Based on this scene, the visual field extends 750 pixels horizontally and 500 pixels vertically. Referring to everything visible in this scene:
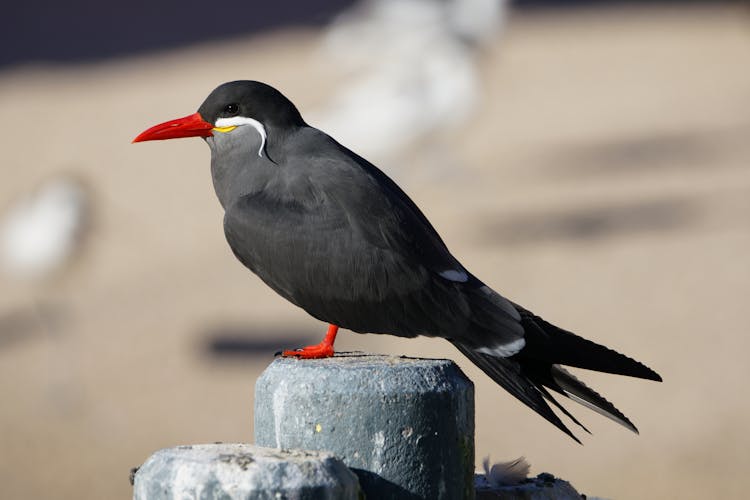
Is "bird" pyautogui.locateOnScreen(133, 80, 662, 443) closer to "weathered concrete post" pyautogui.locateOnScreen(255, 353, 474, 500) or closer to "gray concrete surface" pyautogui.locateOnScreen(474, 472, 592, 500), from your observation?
"gray concrete surface" pyautogui.locateOnScreen(474, 472, 592, 500)

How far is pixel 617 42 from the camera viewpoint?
12.6 m

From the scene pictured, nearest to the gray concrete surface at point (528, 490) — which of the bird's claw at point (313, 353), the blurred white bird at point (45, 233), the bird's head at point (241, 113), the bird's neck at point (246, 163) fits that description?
the bird's claw at point (313, 353)

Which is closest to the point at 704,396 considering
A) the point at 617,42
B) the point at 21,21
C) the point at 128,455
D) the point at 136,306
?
the point at 128,455

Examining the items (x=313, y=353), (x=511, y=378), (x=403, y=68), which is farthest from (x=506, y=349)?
(x=403, y=68)

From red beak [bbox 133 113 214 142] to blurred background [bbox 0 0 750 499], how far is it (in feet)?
8.78

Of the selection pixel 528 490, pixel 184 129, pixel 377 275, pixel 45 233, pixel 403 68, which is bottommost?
pixel 528 490

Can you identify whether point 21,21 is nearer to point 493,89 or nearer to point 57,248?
point 493,89

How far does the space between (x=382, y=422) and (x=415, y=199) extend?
6940 millimetres

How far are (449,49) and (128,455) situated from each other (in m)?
5.34

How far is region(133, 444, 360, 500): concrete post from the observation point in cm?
244

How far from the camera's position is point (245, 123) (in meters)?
3.40

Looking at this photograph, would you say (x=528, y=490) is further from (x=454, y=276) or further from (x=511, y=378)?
(x=454, y=276)

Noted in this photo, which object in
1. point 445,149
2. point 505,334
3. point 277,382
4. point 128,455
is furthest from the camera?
point 445,149

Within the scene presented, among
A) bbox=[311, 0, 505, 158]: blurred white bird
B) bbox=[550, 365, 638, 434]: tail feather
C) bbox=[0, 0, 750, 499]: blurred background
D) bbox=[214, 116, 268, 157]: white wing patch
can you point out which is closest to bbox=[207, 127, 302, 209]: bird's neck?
bbox=[214, 116, 268, 157]: white wing patch
